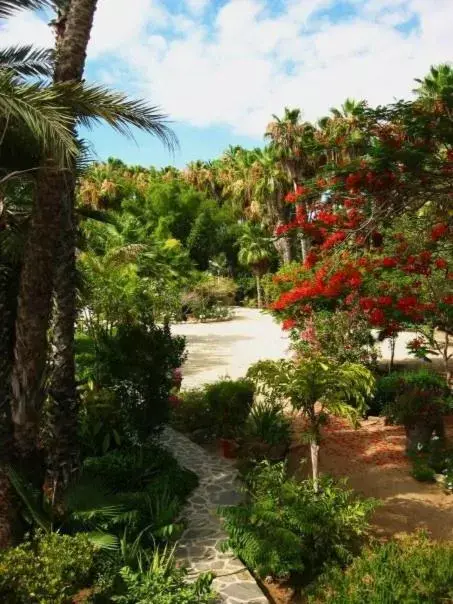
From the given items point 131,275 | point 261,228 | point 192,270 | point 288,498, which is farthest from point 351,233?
point 261,228

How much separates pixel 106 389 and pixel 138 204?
107 feet

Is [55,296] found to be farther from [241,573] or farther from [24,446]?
[241,573]

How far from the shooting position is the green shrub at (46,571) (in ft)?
14.6

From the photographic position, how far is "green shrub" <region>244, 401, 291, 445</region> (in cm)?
927

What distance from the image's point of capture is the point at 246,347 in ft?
71.1

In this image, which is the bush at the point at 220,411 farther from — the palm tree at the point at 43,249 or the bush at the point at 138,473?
the palm tree at the point at 43,249

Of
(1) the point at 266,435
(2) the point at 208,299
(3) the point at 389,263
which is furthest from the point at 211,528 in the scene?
(2) the point at 208,299

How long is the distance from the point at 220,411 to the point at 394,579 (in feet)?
19.2

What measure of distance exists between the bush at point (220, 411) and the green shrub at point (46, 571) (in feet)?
17.1

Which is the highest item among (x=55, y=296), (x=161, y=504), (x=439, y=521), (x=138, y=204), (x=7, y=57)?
(x=138, y=204)

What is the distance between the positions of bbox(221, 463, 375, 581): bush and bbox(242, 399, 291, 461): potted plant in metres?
2.40

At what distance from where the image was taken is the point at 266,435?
9.31 meters

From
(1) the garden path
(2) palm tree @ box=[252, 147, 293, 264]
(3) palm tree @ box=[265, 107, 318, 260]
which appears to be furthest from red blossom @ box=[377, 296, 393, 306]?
(2) palm tree @ box=[252, 147, 293, 264]

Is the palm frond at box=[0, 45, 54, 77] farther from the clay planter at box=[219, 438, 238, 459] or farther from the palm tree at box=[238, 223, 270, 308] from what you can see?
the palm tree at box=[238, 223, 270, 308]
